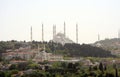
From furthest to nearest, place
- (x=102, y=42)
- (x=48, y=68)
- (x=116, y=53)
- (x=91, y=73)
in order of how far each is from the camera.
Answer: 1. (x=102, y=42)
2. (x=116, y=53)
3. (x=48, y=68)
4. (x=91, y=73)

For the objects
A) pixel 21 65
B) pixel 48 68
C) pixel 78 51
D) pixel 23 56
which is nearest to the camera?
pixel 48 68

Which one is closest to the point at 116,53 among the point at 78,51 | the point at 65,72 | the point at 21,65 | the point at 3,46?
the point at 78,51

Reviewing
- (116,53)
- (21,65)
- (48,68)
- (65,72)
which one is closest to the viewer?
(65,72)

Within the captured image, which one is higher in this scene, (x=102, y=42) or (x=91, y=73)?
(x=102, y=42)

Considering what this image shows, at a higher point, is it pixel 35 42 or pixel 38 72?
pixel 35 42

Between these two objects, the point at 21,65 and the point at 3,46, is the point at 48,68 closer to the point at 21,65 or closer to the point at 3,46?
the point at 21,65

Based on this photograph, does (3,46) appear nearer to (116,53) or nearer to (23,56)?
(23,56)

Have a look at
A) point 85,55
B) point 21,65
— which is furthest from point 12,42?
point 21,65

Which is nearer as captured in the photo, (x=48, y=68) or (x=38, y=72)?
(x=38, y=72)

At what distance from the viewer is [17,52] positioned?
6700 cm

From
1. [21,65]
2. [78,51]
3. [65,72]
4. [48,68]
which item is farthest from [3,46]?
[65,72]

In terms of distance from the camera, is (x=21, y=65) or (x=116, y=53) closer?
(x=21, y=65)

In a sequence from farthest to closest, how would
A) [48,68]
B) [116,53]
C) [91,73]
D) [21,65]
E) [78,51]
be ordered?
[116,53]
[78,51]
[21,65]
[48,68]
[91,73]

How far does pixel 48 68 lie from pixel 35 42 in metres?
30.2
